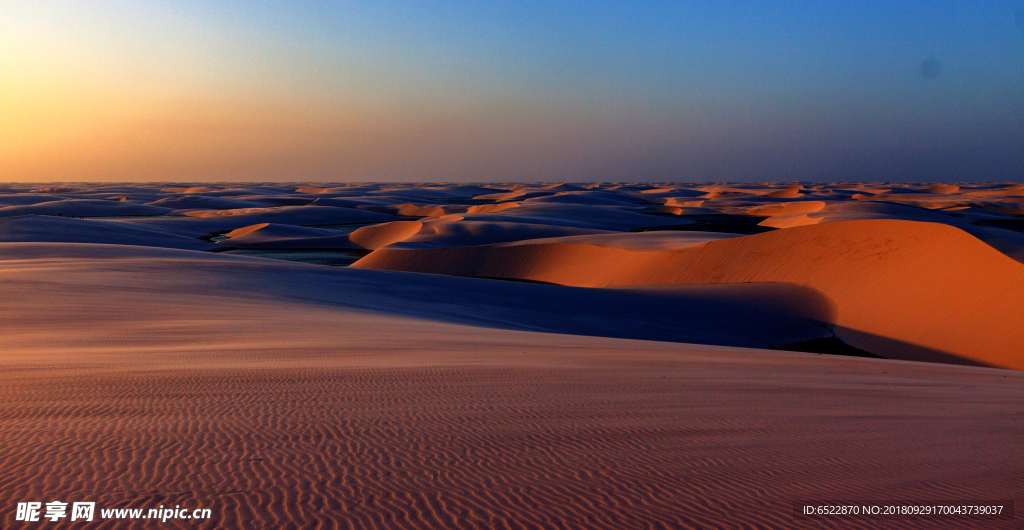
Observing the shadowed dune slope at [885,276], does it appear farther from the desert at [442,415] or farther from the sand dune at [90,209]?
the sand dune at [90,209]

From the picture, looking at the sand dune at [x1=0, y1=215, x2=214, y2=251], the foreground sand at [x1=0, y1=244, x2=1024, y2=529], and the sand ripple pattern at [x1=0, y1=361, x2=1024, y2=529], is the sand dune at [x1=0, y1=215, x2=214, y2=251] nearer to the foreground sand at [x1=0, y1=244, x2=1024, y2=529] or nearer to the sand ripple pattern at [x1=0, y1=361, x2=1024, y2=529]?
the foreground sand at [x1=0, y1=244, x2=1024, y2=529]

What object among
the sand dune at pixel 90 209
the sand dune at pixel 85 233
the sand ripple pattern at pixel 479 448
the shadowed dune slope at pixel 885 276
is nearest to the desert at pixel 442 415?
the sand ripple pattern at pixel 479 448

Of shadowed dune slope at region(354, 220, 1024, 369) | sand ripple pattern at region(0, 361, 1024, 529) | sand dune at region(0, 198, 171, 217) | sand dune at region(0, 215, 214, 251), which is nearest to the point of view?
sand ripple pattern at region(0, 361, 1024, 529)

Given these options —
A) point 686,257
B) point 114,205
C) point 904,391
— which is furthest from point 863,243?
point 114,205

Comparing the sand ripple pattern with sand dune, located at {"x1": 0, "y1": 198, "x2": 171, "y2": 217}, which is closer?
the sand ripple pattern

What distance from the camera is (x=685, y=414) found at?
502 cm

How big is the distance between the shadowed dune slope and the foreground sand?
9.64m

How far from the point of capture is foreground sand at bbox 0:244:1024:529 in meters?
3.27

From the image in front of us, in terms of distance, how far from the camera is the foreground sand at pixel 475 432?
3.27 meters

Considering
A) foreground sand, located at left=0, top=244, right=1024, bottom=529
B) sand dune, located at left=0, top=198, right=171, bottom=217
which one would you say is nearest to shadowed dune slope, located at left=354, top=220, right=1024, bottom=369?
foreground sand, located at left=0, top=244, right=1024, bottom=529

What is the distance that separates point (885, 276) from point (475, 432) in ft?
62.9

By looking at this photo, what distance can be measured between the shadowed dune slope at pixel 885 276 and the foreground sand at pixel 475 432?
9.64m

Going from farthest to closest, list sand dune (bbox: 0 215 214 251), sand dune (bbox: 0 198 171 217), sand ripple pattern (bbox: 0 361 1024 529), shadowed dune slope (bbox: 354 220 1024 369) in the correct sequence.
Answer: sand dune (bbox: 0 198 171 217), sand dune (bbox: 0 215 214 251), shadowed dune slope (bbox: 354 220 1024 369), sand ripple pattern (bbox: 0 361 1024 529)

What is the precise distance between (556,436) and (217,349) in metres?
4.41
